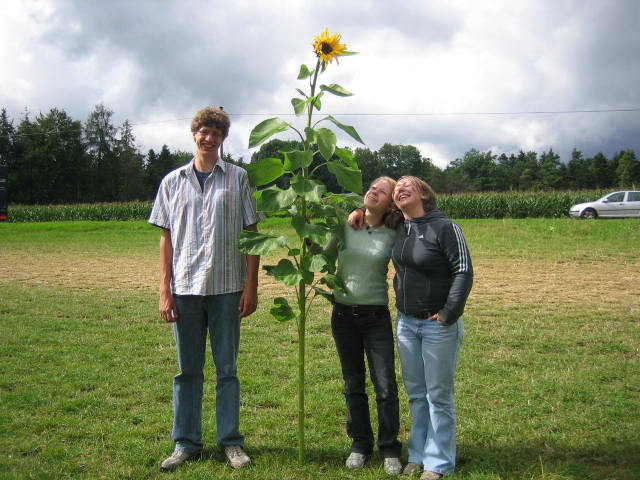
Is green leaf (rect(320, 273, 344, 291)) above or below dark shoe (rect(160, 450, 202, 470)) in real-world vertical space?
above

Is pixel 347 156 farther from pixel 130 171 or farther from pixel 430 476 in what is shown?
pixel 130 171

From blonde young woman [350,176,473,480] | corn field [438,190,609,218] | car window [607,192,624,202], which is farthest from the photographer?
corn field [438,190,609,218]

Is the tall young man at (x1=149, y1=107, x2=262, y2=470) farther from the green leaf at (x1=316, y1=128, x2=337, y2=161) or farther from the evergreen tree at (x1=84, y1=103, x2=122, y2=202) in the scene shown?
the evergreen tree at (x1=84, y1=103, x2=122, y2=202)

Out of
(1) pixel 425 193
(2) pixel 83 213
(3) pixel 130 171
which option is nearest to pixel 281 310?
(1) pixel 425 193

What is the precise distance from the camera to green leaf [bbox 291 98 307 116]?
320 cm

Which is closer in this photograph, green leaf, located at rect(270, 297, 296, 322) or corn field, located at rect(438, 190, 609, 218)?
green leaf, located at rect(270, 297, 296, 322)

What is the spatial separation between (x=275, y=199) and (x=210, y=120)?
2.43 ft

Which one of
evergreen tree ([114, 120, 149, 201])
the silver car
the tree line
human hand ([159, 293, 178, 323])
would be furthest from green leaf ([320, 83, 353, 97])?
evergreen tree ([114, 120, 149, 201])

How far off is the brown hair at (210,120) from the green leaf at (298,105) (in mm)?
609

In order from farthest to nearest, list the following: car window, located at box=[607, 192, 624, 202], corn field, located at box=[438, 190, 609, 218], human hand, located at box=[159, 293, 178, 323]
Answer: corn field, located at box=[438, 190, 609, 218], car window, located at box=[607, 192, 624, 202], human hand, located at box=[159, 293, 178, 323]

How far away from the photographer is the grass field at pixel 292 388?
146 inches

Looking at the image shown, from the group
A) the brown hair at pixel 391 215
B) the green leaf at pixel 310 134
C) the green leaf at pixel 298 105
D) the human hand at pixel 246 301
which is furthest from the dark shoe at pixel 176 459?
the green leaf at pixel 298 105

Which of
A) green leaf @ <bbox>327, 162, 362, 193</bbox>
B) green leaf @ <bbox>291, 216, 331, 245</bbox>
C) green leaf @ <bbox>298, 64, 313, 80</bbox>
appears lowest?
green leaf @ <bbox>291, 216, 331, 245</bbox>

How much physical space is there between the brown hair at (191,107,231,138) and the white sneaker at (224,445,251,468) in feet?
7.00
